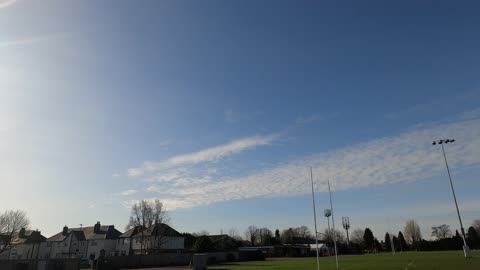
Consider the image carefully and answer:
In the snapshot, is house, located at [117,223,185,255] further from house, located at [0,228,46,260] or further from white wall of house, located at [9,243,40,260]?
white wall of house, located at [9,243,40,260]

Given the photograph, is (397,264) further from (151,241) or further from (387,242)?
(387,242)

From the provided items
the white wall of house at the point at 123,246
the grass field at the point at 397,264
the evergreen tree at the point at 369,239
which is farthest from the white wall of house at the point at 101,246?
the evergreen tree at the point at 369,239

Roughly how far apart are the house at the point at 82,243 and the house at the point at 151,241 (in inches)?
120

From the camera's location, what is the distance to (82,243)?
94062 millimetres

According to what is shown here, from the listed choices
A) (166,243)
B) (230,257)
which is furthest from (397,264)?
(166,243)

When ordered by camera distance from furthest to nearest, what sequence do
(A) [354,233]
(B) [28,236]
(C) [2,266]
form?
(A) [354,233]
(B) [28,236]
(C) [2,266]

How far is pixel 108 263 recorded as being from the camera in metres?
57.1

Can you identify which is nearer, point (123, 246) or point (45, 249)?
point (123, 246)

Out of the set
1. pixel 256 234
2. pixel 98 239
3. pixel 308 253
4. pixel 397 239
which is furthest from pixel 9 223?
pixel 397 239

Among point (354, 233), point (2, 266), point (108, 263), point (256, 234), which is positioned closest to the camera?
point (2, 266)

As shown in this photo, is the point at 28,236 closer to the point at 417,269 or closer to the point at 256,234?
the point at 256,234

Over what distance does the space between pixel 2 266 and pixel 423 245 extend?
112139 mm

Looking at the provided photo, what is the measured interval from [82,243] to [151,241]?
25141mm

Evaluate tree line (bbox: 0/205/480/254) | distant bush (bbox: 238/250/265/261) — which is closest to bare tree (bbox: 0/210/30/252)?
tree line (bbox: 0/205/480/254)
